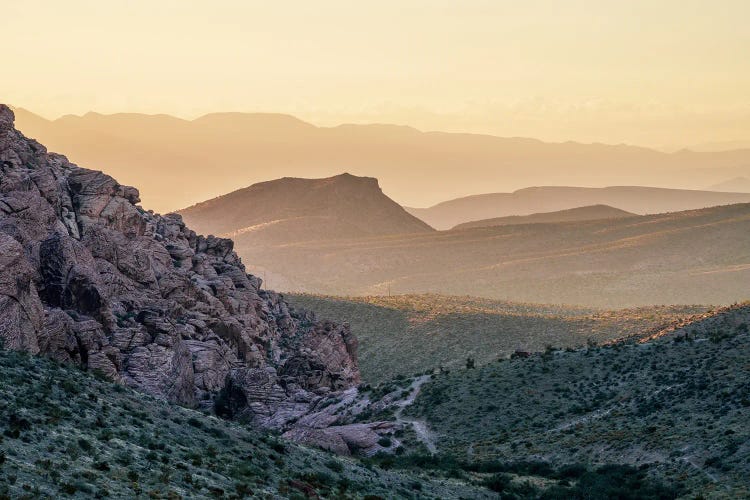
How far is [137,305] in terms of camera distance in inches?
2308

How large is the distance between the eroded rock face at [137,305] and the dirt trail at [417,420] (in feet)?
15.8

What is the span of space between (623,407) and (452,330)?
1800 inches

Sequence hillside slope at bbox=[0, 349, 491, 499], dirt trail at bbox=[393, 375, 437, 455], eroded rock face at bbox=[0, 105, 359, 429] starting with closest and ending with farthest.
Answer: hillside slope at bbox=[0, 349, 491, 499] → eroded rock face at bbox=[0, 105, 359, 429] → dirt trail at bbox=[393, 375, 437, 455]

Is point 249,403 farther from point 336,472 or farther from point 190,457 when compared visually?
point 190,457

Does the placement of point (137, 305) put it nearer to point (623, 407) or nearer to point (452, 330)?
point (623, 407)

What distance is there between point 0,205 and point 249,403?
55.8 ft

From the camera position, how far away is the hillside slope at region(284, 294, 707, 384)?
3755 inches

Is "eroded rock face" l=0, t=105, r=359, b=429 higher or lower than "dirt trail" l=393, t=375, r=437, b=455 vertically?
higher

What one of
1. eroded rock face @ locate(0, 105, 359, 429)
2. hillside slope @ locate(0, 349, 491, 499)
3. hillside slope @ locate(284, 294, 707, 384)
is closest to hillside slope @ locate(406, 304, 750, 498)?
hillside slope @ locate(0, 349, 491, 499)

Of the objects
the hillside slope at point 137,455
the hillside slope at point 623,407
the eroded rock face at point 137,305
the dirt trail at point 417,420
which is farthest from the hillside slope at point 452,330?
the hillside slope at point 137,455

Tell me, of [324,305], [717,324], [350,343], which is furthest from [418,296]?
[717,324]

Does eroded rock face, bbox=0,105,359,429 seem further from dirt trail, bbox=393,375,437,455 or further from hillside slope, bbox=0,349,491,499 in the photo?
hillside slope, bbox=0,349,491,499

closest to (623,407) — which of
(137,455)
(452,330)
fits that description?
(137,455)

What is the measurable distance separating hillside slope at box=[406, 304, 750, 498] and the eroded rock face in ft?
32.7
